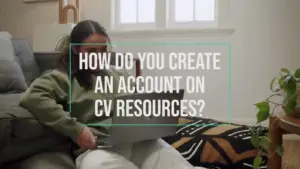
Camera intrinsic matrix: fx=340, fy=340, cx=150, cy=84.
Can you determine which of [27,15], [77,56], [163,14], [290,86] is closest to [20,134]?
[77,56]

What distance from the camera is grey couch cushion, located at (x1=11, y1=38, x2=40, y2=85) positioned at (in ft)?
5.00

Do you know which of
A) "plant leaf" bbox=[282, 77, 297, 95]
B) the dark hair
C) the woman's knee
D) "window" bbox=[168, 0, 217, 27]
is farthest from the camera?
"window" bbox=[168, 0, 217, 27]

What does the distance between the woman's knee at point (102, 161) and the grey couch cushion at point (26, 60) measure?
29.0 inches

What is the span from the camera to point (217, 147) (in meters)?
Result: 1.22

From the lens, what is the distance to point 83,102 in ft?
3.28

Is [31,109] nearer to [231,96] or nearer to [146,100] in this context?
[146,100]

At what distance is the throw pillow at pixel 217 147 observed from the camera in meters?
1.20

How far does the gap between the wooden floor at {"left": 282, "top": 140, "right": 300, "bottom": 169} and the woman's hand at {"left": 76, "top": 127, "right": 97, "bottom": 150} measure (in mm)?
951

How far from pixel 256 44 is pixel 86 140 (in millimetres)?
1547

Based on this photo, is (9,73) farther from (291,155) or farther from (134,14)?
(291,155)

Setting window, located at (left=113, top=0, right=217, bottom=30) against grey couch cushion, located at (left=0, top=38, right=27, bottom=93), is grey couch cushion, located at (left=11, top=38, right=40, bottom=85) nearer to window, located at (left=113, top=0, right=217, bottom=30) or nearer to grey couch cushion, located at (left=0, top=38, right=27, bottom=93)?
grey couch cushion, located at (left=0, top=38, right=27, bottom=93)

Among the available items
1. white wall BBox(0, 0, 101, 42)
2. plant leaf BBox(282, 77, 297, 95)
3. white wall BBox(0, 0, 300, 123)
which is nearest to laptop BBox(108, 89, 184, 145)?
plant leaf BBox(282, 77, 297, 95)

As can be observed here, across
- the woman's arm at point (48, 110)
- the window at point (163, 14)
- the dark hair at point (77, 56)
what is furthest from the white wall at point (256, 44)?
the woman's arm at point (48, 110)

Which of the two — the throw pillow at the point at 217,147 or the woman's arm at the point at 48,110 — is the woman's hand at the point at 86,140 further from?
the throw pillow at the point at 217,147
